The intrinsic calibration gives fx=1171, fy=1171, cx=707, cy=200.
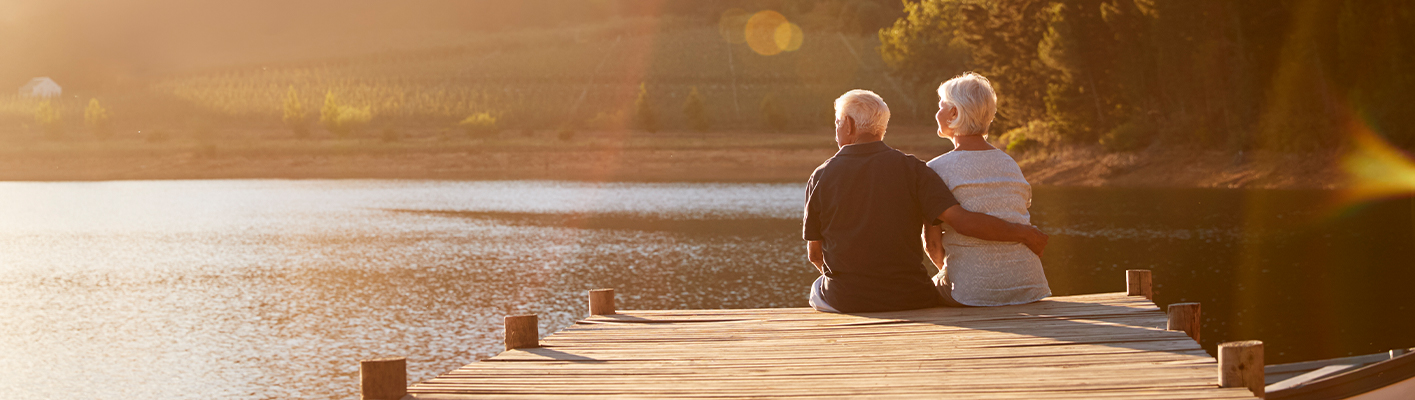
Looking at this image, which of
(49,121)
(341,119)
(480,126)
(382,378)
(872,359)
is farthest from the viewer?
(49,121)

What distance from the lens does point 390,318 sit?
1598 centimetres

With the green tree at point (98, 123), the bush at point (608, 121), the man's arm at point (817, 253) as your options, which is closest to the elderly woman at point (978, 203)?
the man's arm at point (817, 253)

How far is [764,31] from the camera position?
4500 inches

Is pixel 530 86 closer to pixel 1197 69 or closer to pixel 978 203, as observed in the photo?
pixel 1197 69

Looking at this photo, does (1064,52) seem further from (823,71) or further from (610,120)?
(823,71)

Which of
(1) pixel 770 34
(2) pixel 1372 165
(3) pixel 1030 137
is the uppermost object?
(1) pixel 770 34

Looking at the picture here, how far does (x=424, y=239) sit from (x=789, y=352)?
22613 millimetres

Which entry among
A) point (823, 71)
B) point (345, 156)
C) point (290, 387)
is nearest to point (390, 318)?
point (290, 387)

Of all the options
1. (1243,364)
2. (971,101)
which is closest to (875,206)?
(971,101)

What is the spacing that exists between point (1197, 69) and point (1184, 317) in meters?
39.5

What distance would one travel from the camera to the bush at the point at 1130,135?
43875 millimetres

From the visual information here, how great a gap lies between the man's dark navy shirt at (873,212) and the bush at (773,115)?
70.4m

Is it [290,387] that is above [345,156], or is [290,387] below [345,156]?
below

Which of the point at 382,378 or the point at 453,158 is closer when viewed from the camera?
the point at 382,378
